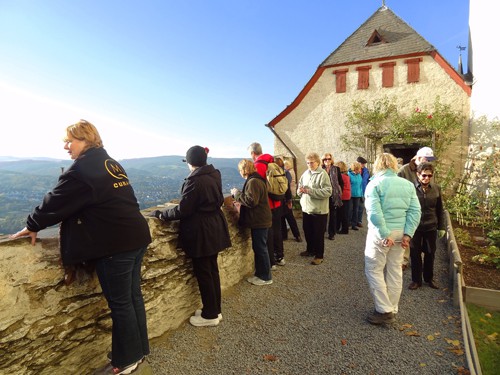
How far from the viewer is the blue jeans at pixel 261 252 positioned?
4.41 m

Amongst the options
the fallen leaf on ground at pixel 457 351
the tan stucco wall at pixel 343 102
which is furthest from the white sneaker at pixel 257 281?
the tan stucco wall at pixel 343 102

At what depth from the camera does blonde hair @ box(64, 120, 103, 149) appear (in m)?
2.15

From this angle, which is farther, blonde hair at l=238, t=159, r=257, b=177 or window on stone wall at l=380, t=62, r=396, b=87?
window on stone wall at l=380, t=62, r=396, b=87

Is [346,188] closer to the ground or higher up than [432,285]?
higher up

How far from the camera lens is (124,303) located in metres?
2.29

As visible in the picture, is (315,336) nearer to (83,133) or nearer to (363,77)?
(83,133)

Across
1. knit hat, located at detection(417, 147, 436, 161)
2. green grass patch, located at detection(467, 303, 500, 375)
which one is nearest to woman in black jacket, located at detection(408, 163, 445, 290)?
knit hat, located at detection(417, 147, 436, 161)

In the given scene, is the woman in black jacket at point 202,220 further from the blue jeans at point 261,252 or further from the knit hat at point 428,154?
the knit hat at point 428,154

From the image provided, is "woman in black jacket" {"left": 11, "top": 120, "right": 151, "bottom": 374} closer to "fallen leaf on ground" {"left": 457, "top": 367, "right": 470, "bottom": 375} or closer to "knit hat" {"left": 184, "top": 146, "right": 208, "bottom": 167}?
"knit hat" {"left": 184, "top": 146, "right": 208, "bottom": 167}

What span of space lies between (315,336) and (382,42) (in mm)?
13803

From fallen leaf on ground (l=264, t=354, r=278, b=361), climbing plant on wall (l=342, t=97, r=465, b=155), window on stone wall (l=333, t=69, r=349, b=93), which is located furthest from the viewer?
window on stone wall (l=333, t=69, r=349, b=93)

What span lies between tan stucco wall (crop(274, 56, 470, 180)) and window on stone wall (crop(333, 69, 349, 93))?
17 cm

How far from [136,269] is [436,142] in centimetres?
1249

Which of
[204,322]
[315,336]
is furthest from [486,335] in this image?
[204,322]
